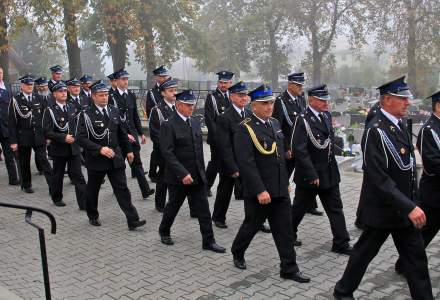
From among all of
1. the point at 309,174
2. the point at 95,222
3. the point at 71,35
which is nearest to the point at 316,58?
the point at 71,35

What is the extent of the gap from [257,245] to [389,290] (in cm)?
173

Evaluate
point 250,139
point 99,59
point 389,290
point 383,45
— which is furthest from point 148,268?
point 99,59

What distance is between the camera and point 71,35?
644 inches

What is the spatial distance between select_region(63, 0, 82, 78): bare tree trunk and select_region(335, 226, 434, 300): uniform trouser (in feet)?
40.7

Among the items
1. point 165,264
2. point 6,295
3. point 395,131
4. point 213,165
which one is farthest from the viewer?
point 213,165

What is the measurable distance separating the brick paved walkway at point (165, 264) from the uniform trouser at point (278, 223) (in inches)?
8.8

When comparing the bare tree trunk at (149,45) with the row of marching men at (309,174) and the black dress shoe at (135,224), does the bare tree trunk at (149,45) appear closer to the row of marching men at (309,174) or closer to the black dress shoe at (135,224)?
the row of marching men at (309,174)

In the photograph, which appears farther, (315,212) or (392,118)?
(315,212)

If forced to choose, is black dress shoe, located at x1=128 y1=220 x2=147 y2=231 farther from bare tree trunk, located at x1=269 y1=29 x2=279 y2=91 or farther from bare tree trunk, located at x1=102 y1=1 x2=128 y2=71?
bare tree trunk, located at x1=269 y1=29 x2=279 y2=91

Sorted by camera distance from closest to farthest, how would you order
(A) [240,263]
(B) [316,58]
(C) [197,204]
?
(A) [240,263], (C) [197,204], (B) [316,58]

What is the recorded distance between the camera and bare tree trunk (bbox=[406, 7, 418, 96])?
33.1 meters

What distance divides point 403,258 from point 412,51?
1263 inches

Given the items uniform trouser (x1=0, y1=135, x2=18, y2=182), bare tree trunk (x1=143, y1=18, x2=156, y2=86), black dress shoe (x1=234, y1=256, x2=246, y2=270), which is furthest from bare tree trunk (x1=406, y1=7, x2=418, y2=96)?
black dress shoe (x1=234, y1=256, x2=246, y2=270)

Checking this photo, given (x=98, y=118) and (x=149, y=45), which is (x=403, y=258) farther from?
(x=149, y=45)
